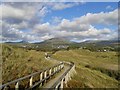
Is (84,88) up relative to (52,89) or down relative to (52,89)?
down

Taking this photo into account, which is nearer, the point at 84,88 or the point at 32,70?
the point at 84,88

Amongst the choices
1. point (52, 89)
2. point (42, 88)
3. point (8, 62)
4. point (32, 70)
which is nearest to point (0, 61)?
point (8, 62)

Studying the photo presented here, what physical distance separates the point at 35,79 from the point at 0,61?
182 inches

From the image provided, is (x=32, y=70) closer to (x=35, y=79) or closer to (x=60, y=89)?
(x=35, y=79)

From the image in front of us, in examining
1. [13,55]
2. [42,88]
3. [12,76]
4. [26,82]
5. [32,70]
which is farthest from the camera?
[13,55]

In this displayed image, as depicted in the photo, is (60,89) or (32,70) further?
(32,70)

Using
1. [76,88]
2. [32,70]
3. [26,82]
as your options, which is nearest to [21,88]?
[26,82]

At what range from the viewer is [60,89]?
16484 millimetres

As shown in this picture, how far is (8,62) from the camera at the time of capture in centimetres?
2398

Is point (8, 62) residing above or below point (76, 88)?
above

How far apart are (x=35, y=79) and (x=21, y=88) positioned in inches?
140

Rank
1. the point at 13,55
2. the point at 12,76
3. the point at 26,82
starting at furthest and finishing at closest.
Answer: the point at 13,55, the point at 12,76, the point at 26,82

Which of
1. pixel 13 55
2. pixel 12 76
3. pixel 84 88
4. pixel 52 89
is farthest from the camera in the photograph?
pixel 13 55

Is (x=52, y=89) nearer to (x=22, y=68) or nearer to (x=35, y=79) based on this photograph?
(x=35, y=79)
